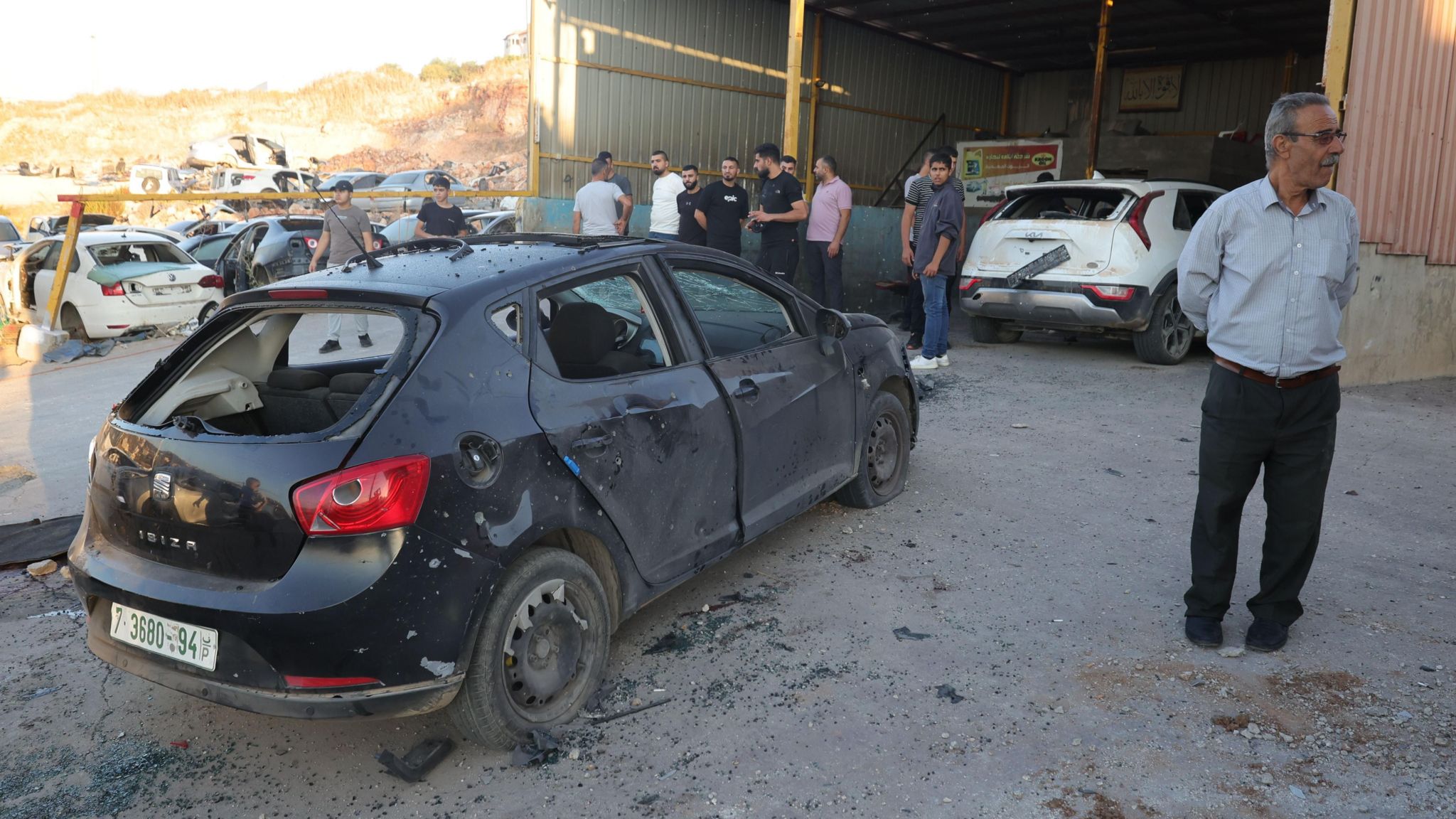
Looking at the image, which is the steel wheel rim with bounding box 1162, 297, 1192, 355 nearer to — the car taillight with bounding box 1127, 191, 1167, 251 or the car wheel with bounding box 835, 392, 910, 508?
the car taillight with bounding box 1127, 191, 1167, 251

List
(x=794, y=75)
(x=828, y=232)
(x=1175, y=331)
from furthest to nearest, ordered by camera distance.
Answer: (x=794, y=75) → (x=828, y=232) → (x=1175, y=331)

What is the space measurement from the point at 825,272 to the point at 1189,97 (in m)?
14.9

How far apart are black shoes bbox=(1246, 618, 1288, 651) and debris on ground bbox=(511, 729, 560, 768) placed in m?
2.46

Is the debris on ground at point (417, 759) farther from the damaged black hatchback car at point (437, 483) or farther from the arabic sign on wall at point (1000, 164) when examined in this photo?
the arabic sign on wall at point (1000, 164)

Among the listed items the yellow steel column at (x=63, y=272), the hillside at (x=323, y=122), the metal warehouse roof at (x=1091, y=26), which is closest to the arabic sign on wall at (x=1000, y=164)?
the metal warehouse roof at (x=1091, y=26)

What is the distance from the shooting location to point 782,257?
33.3ft

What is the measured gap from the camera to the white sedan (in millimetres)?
12320

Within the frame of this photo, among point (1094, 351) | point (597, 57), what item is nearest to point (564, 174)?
point (597, 57)

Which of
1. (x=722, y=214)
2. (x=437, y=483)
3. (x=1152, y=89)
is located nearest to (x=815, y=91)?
(x=722, y=214)

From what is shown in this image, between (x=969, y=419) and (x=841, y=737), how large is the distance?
4469 mm

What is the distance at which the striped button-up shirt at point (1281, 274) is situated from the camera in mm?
3418

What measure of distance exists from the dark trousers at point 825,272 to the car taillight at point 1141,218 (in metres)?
2.80

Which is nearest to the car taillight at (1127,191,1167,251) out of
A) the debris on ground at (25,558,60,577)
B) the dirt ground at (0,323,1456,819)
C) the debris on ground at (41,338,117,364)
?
the dirt ground at (0,323,1456,819)

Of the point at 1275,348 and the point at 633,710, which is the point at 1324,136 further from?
the point at 633,710
